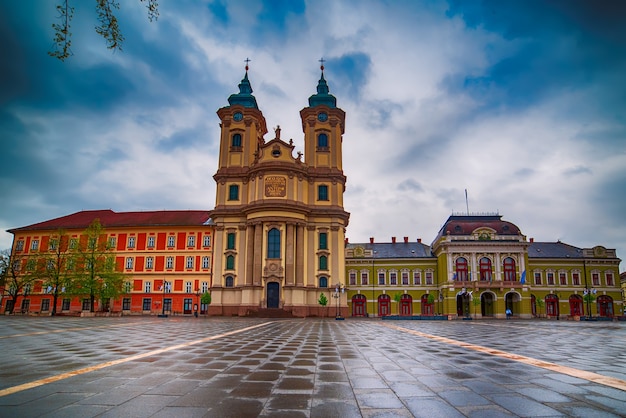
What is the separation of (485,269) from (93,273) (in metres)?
53.1

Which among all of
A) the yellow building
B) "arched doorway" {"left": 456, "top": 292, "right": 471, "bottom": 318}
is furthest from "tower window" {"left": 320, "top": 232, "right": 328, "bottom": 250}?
"arched doorway" {"left": 456, "top": 292, "right": 471, "bottom": 318}

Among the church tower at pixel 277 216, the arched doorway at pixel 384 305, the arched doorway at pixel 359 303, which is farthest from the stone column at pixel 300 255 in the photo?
the arched doorway at pixel 384 305

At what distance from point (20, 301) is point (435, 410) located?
73734 mm

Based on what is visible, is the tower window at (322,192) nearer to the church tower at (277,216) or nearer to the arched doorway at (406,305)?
the church tower at (277,216)

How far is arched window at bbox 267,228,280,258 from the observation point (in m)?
52.2

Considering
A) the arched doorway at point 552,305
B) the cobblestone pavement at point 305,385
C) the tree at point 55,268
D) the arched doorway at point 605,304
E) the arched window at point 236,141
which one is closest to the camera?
the cobblestone pavement at point 305,385

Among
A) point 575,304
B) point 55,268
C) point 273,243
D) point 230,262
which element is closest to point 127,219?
point 55,268

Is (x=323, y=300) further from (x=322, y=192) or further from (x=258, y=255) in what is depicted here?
(x=322, y=192)

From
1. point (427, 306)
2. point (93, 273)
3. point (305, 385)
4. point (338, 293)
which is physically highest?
point (93, 273)

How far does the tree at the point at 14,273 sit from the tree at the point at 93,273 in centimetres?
694

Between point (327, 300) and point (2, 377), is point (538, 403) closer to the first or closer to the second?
point (2, 377)

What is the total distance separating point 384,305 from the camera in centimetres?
6638

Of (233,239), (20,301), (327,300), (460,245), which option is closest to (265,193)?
(233,239)

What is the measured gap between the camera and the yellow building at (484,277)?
200 feet
